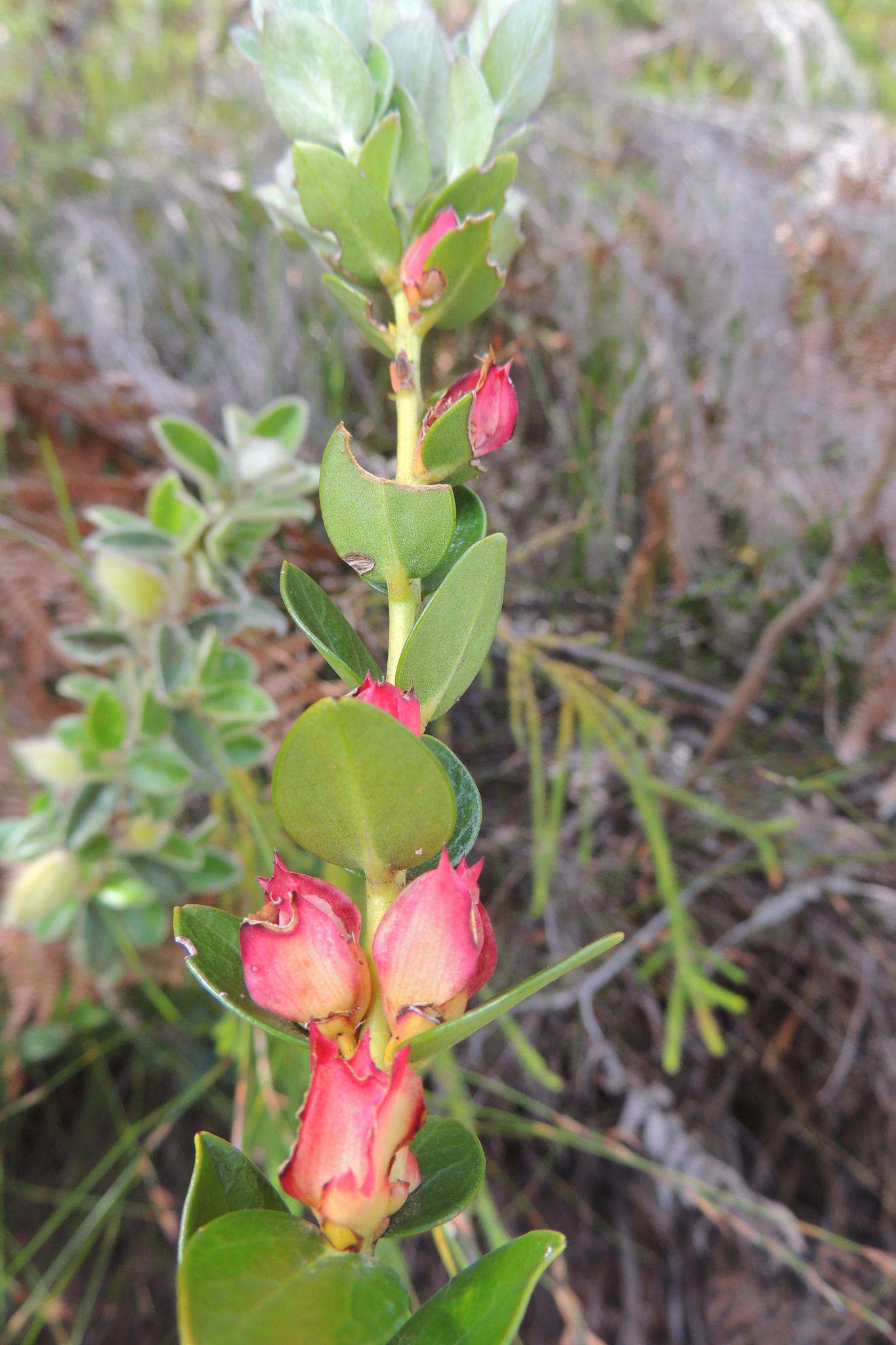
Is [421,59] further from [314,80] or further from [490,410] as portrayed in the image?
[490,410]

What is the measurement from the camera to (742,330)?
1.13 metres

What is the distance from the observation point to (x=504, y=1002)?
0.19 metres

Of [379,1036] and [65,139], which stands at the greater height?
[65,139]

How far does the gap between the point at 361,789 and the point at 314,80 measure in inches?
11.0

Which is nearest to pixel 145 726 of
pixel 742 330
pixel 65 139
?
pixel 742 330

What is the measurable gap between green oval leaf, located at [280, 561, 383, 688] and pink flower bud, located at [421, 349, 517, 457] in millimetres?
67

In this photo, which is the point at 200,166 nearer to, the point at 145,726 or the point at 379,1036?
the point at 145,726

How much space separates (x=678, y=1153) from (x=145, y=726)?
2.23ft

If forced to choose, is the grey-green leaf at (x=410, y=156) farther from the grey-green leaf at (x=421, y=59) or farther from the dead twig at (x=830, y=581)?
the dead twig at (x=830, y=581)

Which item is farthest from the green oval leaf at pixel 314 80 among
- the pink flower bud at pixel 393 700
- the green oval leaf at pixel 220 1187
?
the green oval leaf at pixel 220 1187

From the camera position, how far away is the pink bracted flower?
22 cm

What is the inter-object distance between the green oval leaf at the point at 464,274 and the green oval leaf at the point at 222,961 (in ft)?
0.74

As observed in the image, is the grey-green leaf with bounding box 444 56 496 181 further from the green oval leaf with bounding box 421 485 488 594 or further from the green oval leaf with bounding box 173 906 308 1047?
the green oval leaf with bounding box 173 906 308 1047

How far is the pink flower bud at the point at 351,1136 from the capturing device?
20cm
